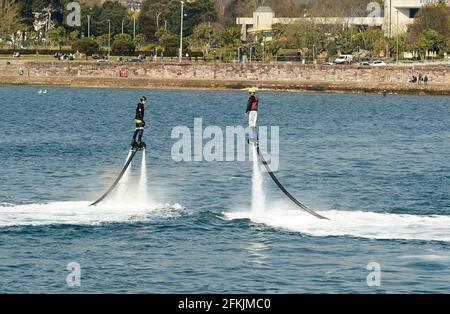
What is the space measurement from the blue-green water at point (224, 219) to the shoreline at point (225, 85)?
1849 inches

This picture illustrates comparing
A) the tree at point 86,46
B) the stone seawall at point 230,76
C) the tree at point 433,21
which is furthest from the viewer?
the tree at point 433,21

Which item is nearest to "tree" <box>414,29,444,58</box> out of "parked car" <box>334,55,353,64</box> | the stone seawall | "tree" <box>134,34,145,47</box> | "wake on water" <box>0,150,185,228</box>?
"parked car" <box>334,55,353,64</box>

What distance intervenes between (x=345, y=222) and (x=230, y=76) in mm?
100746

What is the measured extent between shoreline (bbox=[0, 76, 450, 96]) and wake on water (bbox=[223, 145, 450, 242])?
92.6 metres

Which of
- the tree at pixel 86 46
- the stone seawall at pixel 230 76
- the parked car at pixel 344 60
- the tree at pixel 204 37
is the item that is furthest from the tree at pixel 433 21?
the tree at pixel 86 46

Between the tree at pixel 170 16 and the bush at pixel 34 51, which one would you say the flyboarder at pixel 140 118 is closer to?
the bush at pixel 34 51

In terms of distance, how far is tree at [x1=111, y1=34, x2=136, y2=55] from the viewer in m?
163

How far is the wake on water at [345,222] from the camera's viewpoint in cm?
4103

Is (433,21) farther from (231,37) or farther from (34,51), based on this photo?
(34,51)

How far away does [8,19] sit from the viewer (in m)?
170

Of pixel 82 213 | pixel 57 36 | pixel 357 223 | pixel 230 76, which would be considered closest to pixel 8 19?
pixel 57 36

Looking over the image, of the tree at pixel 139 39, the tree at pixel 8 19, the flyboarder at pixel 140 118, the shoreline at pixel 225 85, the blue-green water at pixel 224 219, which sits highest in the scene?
the tree at pixel 8 19

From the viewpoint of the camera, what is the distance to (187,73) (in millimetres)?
144000

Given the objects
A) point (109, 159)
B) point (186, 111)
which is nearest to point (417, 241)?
point (109, 159)
